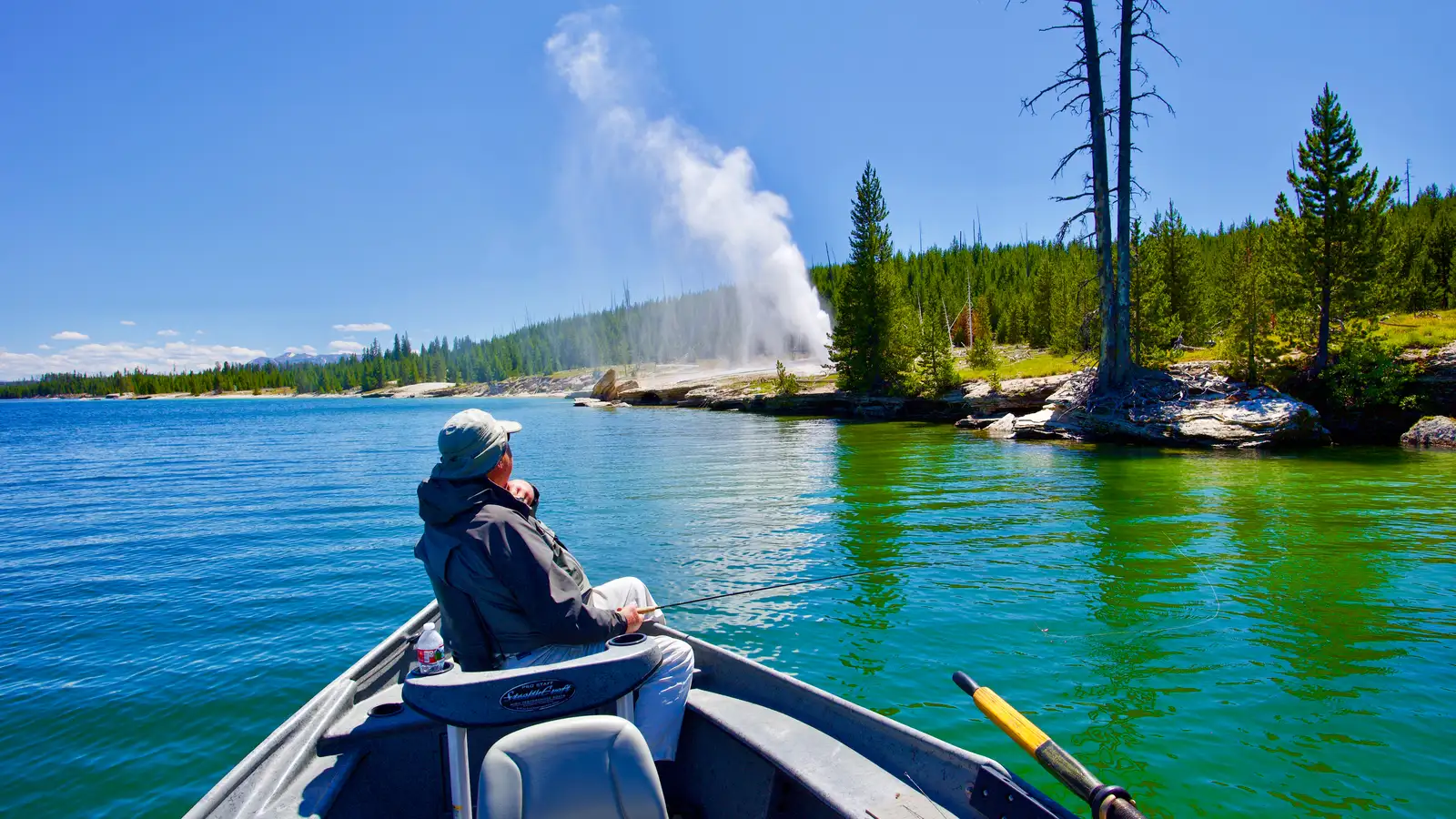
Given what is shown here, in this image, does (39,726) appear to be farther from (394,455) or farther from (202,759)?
(394,455)

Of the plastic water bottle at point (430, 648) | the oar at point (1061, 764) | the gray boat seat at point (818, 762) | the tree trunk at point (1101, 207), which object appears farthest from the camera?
the tree trunk at point (1101, 207)

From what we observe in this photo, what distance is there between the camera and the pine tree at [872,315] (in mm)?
52656

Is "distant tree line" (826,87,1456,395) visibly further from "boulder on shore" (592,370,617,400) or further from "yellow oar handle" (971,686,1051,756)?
"boulder on shore" (592,370,617,400)

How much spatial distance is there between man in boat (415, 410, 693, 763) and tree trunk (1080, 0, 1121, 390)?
94.7ft

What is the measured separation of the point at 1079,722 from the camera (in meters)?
6.15

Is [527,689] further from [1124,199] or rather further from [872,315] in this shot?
[872,315]

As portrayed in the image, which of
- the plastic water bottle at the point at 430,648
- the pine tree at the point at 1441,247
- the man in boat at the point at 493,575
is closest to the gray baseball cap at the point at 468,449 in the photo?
the man in boat at the point at 493,575

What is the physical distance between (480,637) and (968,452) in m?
25.2

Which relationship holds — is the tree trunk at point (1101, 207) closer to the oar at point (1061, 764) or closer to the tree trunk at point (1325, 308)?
the tree trunk at point (1325, 308)

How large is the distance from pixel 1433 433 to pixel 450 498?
3327 cm

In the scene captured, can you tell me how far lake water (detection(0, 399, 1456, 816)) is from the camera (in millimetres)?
5918

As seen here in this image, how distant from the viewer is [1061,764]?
2902 millimetres

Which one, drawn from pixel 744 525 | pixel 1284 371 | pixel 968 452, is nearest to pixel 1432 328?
pixel 1284 371

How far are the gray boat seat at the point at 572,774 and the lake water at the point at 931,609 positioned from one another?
4375 millimetres
